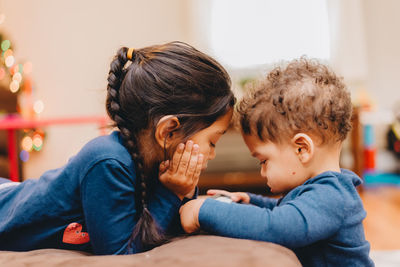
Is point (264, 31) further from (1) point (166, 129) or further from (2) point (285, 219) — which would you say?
(2) point (285, 219)

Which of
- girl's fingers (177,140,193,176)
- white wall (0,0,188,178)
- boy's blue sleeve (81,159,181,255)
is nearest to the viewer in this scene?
boy's blue sleeve (81,159,181,255)

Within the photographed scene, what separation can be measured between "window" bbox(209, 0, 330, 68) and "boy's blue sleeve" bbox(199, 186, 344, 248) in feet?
9.03

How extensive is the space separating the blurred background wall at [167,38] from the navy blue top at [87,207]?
2443mm

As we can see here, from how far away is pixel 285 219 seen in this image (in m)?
0.63

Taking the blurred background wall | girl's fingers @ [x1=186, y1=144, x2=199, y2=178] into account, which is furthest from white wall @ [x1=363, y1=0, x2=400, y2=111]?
girl's fingers @ [x1=186, y1=144, x2=199, y2=178]

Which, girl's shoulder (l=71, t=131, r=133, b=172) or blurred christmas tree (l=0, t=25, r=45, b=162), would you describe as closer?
girl's shoulder (l=71, t=131, r=133, b=172)

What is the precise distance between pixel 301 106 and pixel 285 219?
0.80ft

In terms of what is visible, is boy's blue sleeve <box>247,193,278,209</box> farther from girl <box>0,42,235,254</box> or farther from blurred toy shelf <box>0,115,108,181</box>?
blurred toy shelf <box>0,115,108,181</box>

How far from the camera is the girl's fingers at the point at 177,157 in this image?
79 centimetres

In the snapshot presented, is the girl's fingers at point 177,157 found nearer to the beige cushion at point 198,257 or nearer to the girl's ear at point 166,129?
the girl's ear at point 166,129

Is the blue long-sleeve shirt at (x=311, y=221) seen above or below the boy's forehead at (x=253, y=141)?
below

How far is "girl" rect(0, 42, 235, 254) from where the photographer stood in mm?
722

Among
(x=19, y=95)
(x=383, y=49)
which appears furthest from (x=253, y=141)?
(x=383, y=49)

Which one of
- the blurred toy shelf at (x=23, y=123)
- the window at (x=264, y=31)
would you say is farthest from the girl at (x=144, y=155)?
the window at (x=264, y=31)
